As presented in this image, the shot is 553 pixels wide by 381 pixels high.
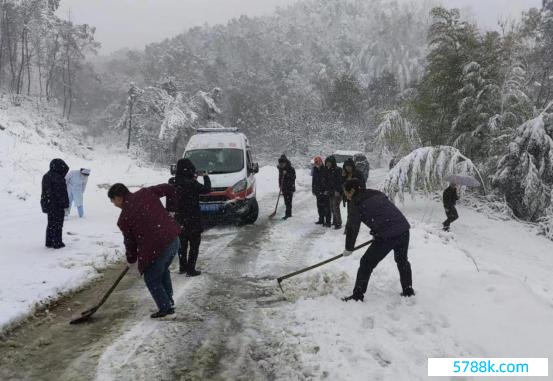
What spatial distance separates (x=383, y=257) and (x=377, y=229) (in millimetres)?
435

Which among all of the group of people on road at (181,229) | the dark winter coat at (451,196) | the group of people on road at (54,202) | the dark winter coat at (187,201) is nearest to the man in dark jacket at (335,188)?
the dark winter coat at (451,196)

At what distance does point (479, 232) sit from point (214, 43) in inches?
→ 3069

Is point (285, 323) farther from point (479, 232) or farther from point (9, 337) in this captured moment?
point (479, 232)

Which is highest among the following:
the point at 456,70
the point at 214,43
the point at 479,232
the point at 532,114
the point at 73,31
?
the point at 214,43

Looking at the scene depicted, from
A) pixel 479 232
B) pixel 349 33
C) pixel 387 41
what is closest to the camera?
pixel 479 232

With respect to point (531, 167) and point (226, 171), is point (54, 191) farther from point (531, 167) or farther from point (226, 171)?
point (531, 167)

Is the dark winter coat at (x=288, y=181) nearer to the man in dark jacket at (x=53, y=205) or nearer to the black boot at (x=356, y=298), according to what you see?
the man in dark jacket at (x=53, y=205)

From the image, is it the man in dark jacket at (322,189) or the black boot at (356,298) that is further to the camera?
the man in dark jacket at (322,189)

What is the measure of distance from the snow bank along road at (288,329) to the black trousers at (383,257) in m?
0.27

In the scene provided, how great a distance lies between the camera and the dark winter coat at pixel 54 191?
8.47m

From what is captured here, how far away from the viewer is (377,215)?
568 centimetres

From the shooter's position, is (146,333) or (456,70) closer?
(146,333)

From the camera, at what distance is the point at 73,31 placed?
5438 centimetres

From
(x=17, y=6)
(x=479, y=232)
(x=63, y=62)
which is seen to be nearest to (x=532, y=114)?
(x=479, y=232)
